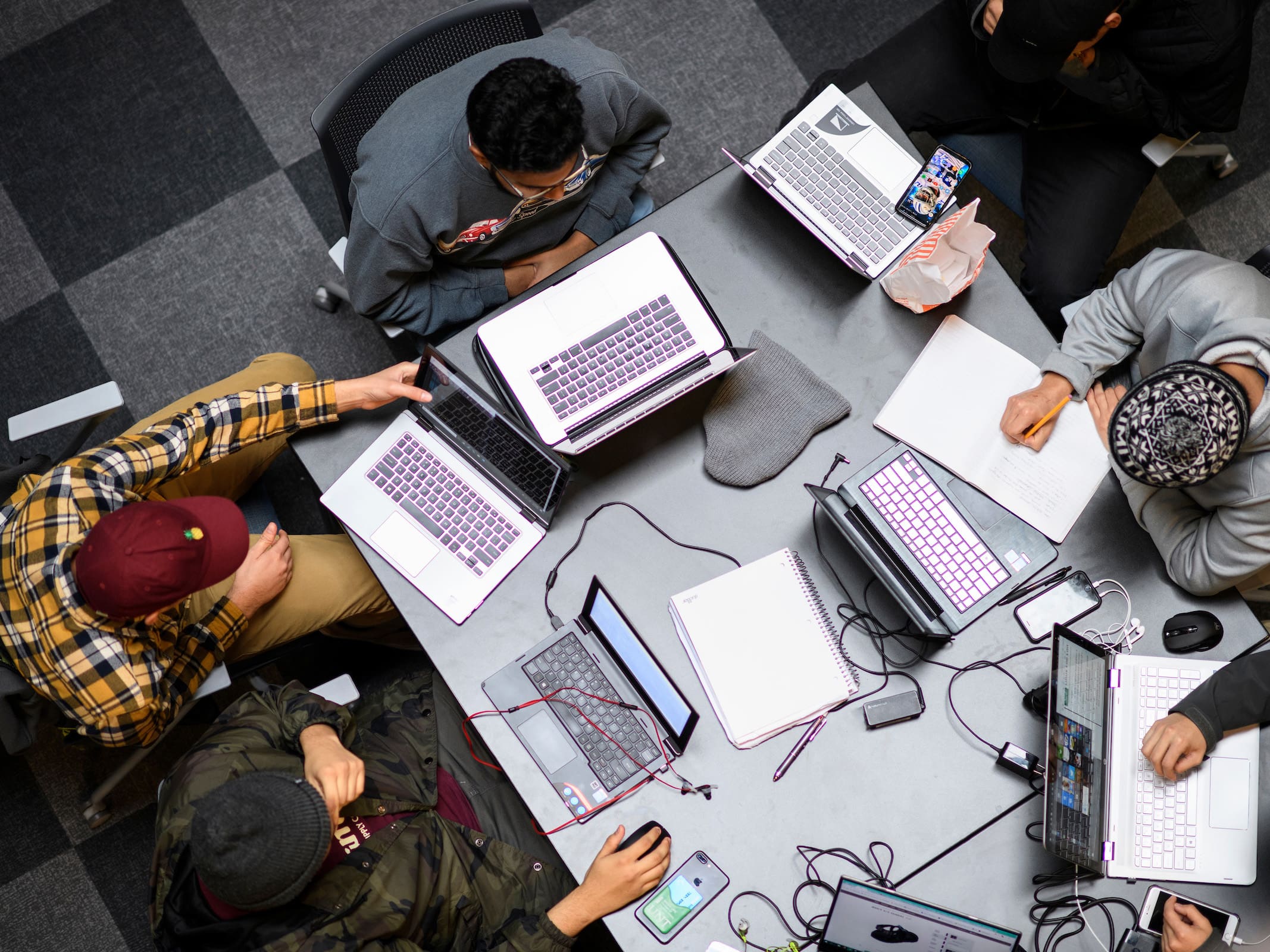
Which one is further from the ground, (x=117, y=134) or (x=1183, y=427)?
(x=117, y=134)

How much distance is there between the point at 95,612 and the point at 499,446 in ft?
2.51

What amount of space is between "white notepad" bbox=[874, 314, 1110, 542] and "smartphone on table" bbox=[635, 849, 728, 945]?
88 centimetres

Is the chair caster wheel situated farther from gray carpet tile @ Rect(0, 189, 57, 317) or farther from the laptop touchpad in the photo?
the laptop touchpad

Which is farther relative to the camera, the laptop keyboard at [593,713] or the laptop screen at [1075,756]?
the laptop keyboard at [593,713]

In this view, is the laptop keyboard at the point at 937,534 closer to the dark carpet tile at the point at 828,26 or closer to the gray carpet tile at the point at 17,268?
the dark carpet tile at the point at 828,26

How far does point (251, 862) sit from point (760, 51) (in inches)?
97.9

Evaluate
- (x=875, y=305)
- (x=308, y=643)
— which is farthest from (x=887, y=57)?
(x=308, y=643)

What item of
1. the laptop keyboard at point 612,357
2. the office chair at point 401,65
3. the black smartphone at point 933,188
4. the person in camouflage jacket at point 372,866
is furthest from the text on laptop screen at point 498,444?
the black smartphone at point 933,188

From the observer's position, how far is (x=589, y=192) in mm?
2006

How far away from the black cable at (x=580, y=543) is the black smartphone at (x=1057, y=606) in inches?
22.1

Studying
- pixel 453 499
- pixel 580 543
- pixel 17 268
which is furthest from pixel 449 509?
pixel 17 268

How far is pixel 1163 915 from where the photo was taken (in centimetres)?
160

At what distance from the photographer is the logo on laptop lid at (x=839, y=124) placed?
184 cm

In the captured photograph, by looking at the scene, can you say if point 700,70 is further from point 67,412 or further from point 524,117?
point 67,412
